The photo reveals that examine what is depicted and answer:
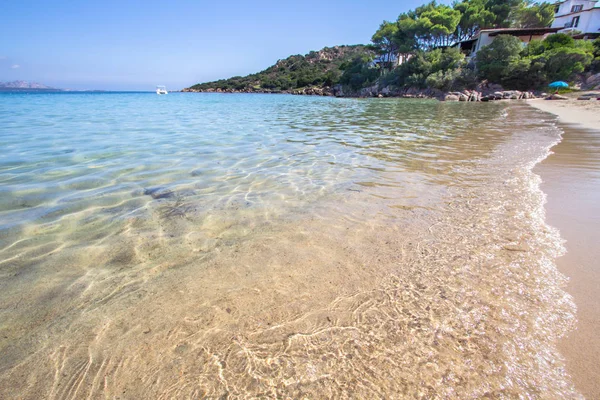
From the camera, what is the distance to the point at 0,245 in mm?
2660

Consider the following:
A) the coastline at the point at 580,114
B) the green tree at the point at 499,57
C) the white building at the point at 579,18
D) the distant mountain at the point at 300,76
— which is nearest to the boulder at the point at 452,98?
the green tree at the point at 499,57

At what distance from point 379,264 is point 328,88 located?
251 ft

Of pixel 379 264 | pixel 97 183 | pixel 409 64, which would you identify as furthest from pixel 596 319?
pixel 409 64

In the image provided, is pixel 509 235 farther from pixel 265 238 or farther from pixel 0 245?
pixel 0 245

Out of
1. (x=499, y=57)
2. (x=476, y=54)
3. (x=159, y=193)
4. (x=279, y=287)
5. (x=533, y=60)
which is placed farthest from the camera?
(x=476, y=54)

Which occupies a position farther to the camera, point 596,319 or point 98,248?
point 98,248

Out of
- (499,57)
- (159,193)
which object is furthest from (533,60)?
(159,193)

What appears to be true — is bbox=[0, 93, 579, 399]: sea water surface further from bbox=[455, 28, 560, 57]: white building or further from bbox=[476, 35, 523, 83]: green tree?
bbox=[455, 28, 560, 57]: white building

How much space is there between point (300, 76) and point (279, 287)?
315 feet

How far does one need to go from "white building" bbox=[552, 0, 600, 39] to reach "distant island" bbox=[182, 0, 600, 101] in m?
0.18

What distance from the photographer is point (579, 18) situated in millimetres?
44750

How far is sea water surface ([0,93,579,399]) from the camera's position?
1.41 metres

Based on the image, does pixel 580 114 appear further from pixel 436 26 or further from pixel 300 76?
pixel 300 76

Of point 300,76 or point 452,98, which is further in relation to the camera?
point 300,76
